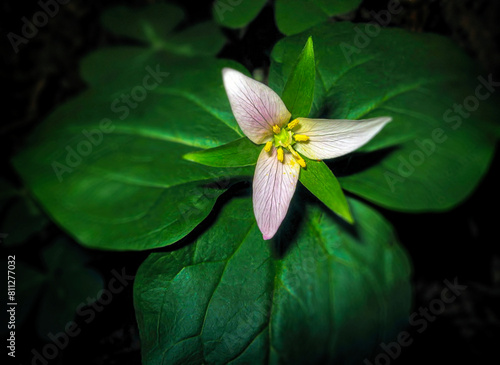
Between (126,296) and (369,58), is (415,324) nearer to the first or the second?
(369,58)

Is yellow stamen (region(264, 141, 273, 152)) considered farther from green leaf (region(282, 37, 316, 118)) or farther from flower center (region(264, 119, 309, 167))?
green leaf (region(282, 37, 316, 118))

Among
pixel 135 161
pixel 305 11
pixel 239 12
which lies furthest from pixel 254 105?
pixel 239 12

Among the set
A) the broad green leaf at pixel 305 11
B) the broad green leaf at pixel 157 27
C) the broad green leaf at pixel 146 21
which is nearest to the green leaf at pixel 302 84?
the broad green leaf at pixel 305 11

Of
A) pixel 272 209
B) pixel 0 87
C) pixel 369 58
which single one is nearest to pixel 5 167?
pixel 0 87

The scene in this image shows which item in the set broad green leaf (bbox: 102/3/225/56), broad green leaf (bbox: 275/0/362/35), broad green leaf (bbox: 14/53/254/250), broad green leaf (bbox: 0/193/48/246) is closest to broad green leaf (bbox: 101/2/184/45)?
broad green leaf (bbox: 102/3/225/56)

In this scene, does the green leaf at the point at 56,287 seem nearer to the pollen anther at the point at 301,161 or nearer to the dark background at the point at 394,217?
the dark background at the point at 394,217
